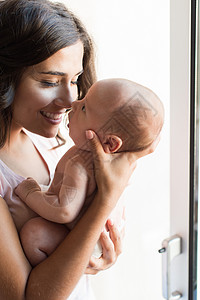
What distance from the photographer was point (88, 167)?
2.66 feet

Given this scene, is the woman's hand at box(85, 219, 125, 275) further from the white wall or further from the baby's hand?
the white wall

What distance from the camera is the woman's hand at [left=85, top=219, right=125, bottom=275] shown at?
2.93ft

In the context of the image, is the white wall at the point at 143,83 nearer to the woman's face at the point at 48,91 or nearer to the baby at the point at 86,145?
the woman's face at the point at 48,91

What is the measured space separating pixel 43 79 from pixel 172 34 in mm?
575

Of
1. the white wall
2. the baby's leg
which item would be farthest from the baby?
the white wall

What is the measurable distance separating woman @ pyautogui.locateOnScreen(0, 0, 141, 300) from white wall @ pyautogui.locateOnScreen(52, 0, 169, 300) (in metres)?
0.39

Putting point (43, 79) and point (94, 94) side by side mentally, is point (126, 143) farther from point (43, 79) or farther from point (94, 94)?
point (43, 79)

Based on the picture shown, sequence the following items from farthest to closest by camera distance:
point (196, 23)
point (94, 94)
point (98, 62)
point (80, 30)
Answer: point (98, 62)
point (196, 23)
point (80, 30)
point (94, 94)

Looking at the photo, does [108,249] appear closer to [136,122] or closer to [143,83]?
[136,122]

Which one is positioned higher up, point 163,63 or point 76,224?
point 163,63

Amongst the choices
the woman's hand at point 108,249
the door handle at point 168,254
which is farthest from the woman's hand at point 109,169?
the door handle at point 168,254

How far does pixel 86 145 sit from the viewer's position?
818 mm

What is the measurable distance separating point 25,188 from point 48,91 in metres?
0.23

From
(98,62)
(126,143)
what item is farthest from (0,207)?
(98,62)
